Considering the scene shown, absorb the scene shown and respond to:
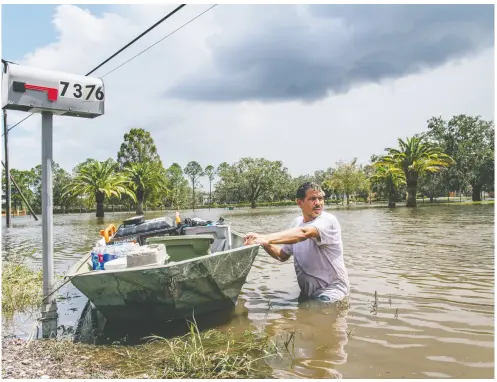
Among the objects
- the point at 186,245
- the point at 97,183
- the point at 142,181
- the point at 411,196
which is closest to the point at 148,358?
the point at 186,245

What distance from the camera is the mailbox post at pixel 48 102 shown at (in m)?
5.24

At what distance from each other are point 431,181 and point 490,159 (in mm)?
8974

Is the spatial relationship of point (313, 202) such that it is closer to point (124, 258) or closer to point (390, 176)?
point (124, 258)

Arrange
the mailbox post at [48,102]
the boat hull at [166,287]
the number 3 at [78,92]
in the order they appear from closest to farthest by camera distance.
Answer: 1. the boat hull at [166,287]
2. the mailbox post at [48,102]
3. the number 3 at [78,92]

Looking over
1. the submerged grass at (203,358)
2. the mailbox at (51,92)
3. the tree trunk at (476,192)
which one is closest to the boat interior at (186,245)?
the submerged grass at (203,358)

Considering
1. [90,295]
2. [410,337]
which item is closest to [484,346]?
[410,337]

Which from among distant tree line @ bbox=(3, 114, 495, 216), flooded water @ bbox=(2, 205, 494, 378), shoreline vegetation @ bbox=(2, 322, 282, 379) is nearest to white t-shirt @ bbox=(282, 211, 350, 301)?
flooded water @ bbox=(2, 205, 494, 378)

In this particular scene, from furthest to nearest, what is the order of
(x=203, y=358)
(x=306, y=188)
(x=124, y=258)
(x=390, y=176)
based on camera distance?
1. (x=390, y=176)
2. (x=306, y=188)
3. (x=124, y=258)
4. (x=203, y=358)

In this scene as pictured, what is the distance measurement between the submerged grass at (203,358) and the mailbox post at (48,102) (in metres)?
1.52

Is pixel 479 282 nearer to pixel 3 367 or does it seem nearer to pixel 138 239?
pixel 138 239

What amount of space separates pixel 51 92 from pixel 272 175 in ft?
230

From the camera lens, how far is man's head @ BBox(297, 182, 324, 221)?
210 inches

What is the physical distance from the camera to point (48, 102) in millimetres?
5430

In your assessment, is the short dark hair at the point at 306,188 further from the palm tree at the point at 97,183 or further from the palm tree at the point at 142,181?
the palm tree at the point at 142,181
